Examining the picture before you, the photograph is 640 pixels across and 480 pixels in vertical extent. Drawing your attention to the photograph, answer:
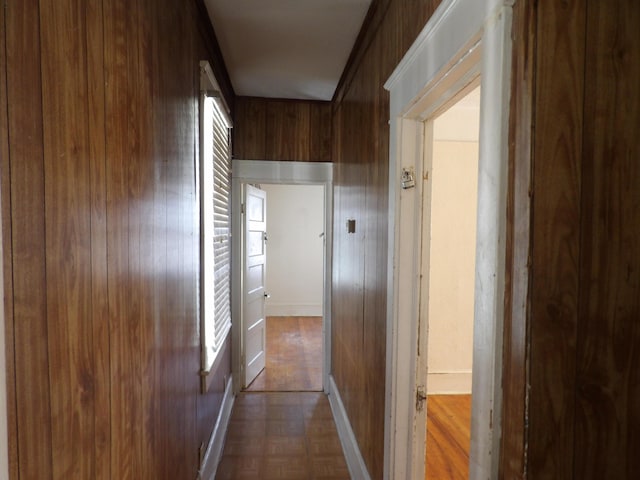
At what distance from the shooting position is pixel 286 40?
2.28m

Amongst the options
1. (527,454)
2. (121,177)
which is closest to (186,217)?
(121,177)

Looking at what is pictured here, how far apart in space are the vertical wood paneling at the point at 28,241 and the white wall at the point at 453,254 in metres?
3.10

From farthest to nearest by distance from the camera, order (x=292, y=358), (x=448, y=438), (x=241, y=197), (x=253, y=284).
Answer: (x=292, y=358) → (x=253, y=284) → (x=241, y=197) → (x=448, y=438)

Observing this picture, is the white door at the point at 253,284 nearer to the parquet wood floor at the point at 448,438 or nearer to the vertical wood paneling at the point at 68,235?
the parquet wood floor at the point at 448,438

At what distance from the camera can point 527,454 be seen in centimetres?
73

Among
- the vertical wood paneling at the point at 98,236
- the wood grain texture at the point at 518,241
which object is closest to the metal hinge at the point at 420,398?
the wood grain texture at the point at 518,241

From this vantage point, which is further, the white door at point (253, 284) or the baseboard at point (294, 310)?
the baseboard at point (294, 310)

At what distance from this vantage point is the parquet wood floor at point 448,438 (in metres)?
2.31

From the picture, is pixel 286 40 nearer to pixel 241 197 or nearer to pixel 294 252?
pixel 241 197

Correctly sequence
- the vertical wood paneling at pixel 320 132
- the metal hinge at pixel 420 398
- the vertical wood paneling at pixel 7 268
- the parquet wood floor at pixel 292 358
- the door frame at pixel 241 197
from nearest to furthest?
the vertical wood paneling at pixel 7 268
the metal hinge at pixel 420 398
the door frame at pixel 241 197
the vertical wood paneling at pixel 320 132
the parquet wood floor at pixel 292 358

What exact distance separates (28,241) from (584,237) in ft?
3.26

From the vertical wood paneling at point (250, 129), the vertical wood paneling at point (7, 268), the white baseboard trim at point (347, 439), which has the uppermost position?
the vertical wood paneling at point (250, 129)

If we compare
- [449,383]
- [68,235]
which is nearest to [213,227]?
[68,235]

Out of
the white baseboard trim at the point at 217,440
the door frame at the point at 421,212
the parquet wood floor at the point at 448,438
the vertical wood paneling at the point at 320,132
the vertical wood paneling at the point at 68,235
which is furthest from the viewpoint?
the vertical wood paneling at the point at 320,132
